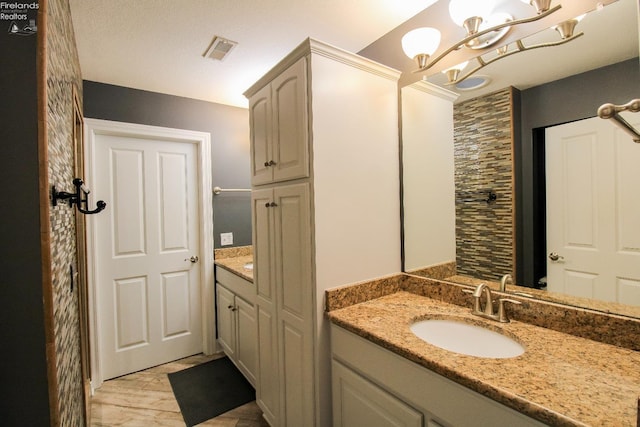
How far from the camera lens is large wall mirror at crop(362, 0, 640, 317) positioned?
985 mm

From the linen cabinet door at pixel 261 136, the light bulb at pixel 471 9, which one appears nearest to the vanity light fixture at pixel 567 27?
the light bulb at pixel 471 9

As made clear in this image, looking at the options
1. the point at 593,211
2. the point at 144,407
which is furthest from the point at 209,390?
the point at 593,211

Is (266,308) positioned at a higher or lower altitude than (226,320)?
higher

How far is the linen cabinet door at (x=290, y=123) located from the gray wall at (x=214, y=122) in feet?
4.66

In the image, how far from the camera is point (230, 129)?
2.92 meters

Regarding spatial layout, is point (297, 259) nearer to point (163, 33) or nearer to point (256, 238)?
point (256, 238)

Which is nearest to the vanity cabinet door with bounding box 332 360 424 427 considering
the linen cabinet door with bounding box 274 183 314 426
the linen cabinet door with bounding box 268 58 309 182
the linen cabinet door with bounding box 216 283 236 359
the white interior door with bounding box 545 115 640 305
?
the linen cabinet door with bounding box 274 183 314 426

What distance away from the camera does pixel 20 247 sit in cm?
77

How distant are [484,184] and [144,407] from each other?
258 centimetres

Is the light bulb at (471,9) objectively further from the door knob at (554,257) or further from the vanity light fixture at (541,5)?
the door knob at (554,257)

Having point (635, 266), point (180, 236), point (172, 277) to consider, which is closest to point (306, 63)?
point (635, 266)

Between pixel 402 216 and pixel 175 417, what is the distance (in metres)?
1.97

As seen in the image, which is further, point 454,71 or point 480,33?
point 454,71

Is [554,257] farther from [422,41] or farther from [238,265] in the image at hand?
[238,265]
